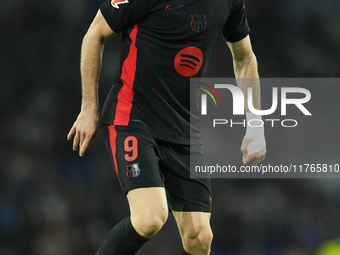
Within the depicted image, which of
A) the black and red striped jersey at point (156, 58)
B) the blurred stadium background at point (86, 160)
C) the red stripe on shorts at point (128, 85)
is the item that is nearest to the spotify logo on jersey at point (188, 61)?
the black and red striped jersey at point (156, 58)

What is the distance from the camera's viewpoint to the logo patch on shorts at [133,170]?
6.51 ft

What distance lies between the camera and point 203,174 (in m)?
2.31

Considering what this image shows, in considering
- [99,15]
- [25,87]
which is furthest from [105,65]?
[99,15]

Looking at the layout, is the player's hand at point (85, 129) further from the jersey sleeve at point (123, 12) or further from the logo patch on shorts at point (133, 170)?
the jersey sleeve at point (123, 12)

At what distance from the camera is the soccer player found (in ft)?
6.55

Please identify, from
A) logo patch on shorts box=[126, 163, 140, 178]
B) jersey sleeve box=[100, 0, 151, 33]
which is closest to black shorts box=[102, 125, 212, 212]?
logo patch on shorts box=[126, 163, 140, 178]

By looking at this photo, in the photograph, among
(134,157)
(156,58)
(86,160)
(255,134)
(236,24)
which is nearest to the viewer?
(134,157)

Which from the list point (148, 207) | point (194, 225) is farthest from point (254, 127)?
point (148, 207)

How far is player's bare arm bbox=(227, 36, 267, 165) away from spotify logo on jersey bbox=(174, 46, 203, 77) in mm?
399

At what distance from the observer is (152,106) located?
215 cm

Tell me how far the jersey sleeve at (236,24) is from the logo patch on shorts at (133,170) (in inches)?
38.1

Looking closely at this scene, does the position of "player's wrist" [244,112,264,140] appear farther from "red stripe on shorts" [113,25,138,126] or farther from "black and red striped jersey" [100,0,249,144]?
"red stripe on shorts" [113,25,138,126]

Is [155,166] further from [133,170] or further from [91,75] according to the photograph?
[91,75]

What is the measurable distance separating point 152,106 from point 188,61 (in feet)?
0.96
